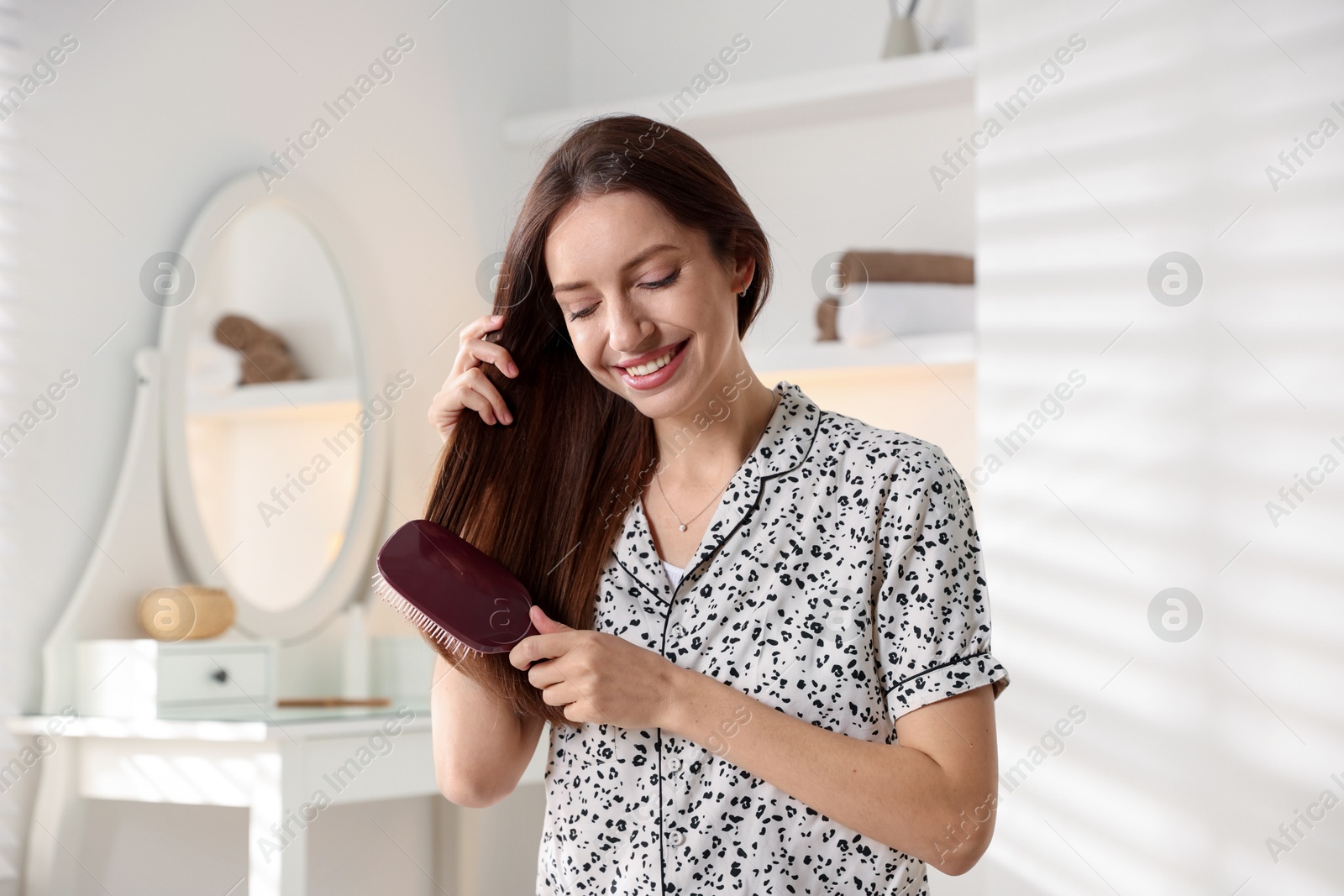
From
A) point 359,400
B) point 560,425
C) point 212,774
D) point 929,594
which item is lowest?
point 212,774

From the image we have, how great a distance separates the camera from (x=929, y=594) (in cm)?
95

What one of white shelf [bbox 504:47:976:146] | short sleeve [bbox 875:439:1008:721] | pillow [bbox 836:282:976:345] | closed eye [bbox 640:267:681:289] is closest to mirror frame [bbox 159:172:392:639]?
white shelf [bbox 504:47:976:146]

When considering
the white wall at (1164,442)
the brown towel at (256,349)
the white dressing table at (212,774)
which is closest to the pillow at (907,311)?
the white wall at (1164,442)

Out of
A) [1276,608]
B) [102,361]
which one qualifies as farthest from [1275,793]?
[102,361]

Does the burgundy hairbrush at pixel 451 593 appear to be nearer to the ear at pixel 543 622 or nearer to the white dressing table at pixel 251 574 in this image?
the ear at pixel 543 622

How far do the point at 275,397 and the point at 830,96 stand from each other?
4.17ft

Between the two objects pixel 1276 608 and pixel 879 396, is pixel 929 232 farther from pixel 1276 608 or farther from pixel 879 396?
pixel 1276 608

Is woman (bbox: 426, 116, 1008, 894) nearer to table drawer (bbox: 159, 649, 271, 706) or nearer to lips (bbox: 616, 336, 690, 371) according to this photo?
lips (bbox: 616, 336, 690, 371)

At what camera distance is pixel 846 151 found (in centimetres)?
272

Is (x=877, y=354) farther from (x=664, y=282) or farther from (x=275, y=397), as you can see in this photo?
(x=664, y=282)

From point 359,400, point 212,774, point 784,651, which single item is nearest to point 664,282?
point 784,651

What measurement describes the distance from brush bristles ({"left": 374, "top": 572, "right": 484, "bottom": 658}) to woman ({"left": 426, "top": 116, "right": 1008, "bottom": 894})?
22 mm

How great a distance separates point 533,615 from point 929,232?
6.14 ft

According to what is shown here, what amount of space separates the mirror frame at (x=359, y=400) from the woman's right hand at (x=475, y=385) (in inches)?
43.6
